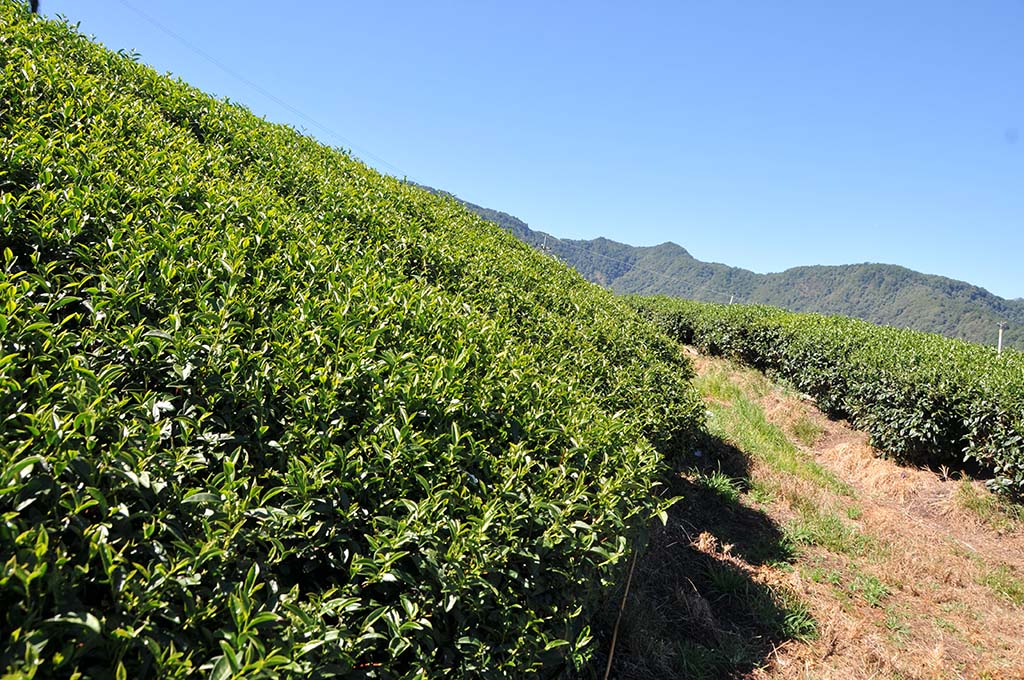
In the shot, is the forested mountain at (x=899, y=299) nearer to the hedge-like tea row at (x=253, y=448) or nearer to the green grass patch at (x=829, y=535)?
the green grass patch at (x=829, y=535)

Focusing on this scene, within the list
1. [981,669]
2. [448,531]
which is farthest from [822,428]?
[448,531]

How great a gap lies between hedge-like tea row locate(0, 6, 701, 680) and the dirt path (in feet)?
8.28

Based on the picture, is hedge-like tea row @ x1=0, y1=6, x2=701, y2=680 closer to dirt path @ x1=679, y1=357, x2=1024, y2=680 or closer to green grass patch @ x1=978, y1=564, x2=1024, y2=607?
dirt path @ x1=679, y1=357, x2=1024, y2=680

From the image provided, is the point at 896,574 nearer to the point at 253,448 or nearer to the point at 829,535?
the point at 829,535

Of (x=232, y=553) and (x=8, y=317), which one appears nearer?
(x=232, y=553)

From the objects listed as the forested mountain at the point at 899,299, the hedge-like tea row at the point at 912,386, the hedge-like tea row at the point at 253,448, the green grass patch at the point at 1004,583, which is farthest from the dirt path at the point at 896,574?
the forested mountain at the point at 899,299

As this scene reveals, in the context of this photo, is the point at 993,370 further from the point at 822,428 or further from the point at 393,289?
the point at 393,289

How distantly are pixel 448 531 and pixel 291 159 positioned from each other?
390cm

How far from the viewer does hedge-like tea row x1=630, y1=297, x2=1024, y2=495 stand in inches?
258

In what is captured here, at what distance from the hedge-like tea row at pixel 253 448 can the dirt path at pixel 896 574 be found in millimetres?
2524

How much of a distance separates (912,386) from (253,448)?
27.3ft

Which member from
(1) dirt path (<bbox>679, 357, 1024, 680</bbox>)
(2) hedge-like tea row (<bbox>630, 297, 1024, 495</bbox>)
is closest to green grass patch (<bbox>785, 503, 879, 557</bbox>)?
(1) dirt path (<bbox>679, 357, 1024, 680</bbox>)

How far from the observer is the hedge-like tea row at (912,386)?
6555 millimetres

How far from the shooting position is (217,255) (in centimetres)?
237
